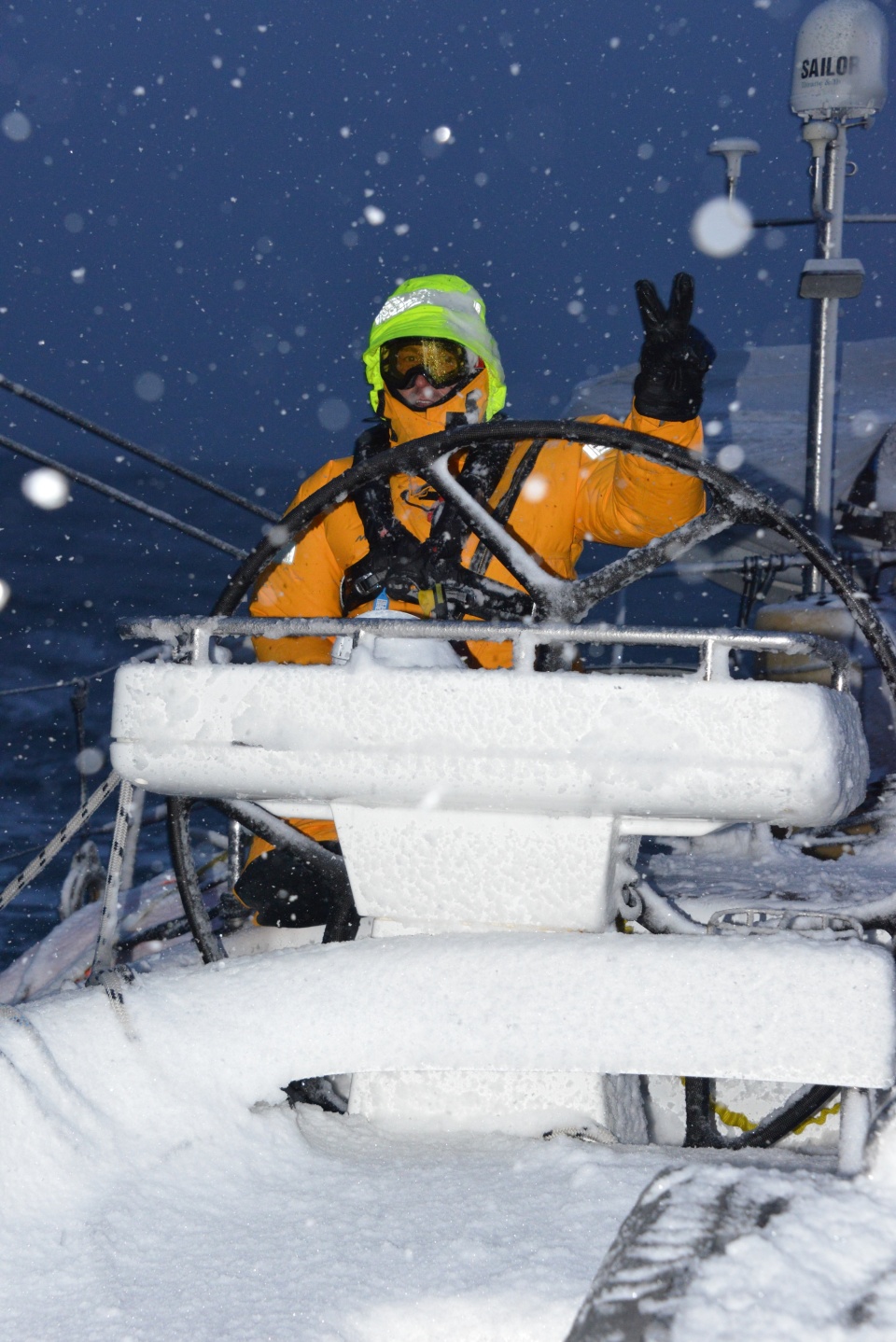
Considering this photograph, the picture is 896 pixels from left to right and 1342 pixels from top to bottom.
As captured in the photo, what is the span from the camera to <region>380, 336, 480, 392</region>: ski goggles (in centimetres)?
242

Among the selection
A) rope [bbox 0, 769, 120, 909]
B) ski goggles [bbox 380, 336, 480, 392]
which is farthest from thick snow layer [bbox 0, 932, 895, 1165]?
ski goggles [bbox 380, 336, 480, 392]

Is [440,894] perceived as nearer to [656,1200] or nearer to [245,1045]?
[245,1045]

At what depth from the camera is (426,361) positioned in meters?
2.43

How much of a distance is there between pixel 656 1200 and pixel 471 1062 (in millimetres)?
437

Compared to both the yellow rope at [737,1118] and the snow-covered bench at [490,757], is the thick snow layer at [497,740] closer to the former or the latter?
the snow-covered bench at [490,757]

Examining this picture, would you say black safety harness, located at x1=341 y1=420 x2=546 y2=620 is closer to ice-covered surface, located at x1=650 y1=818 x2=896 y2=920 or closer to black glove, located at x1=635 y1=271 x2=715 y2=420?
black glove, located at x1=635 y1=271 x2=715 y2=420

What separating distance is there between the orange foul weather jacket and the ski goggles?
0.20 m

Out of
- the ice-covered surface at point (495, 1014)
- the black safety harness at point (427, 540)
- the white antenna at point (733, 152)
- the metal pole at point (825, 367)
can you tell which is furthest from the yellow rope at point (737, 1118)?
A: the white antenna at point (733, 152)

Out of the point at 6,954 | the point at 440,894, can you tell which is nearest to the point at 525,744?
the point at 440,894

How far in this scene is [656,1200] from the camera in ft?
3.20

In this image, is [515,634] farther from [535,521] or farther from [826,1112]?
[826,1112]

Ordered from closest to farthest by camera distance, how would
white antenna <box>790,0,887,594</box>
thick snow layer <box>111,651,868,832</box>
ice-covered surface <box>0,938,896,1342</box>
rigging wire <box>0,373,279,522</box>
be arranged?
ice-covered surface <box>0,938,896,1342</box> → thick snow layer <box>111,651,868,832</box> → rigging wire <box>0,373,279,522</box> → white antenna <box>790,0,887,594</box>

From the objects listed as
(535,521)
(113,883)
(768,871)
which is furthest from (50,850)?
(768,871)

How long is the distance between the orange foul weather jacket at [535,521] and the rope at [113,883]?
40cm
